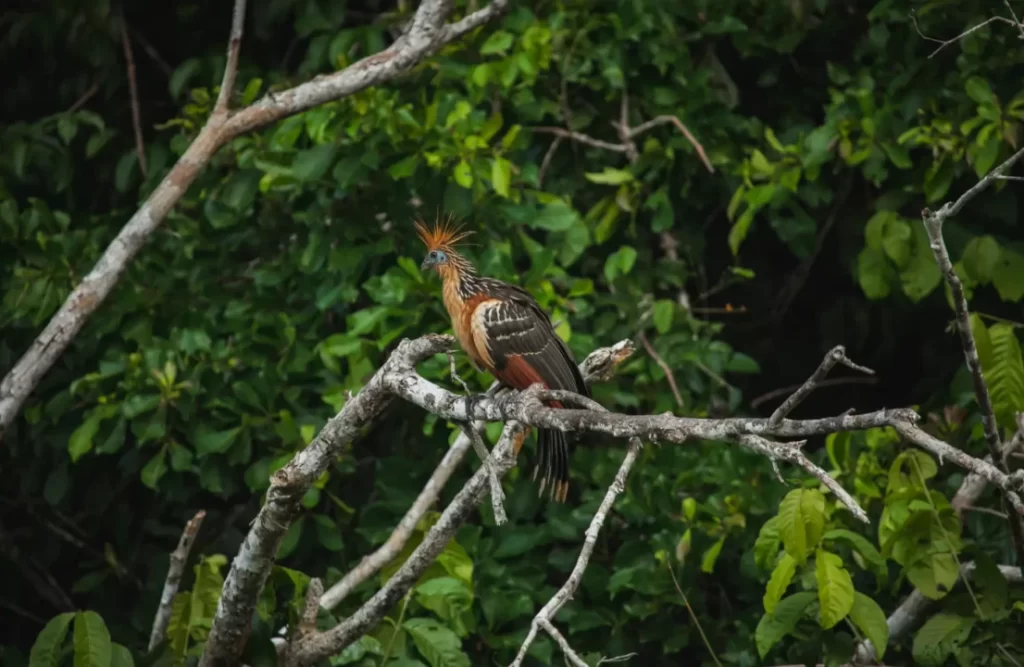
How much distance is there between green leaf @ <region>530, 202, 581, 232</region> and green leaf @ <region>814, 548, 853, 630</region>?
5.79 ft

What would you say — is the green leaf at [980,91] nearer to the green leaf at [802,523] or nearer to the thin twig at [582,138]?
the thin twig at [582,138]

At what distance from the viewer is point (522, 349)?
4301 mm

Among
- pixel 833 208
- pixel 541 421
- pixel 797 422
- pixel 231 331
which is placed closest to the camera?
pixel 797 422

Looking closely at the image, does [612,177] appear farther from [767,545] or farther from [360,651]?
[360,651]

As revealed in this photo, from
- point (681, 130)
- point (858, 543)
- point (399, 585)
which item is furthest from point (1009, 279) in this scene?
point (399, 585)

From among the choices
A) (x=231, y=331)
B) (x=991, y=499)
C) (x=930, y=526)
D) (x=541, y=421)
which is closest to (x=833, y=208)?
(x=991, y=499)

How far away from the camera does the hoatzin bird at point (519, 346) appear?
427cm

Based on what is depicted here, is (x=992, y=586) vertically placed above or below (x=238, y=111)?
below

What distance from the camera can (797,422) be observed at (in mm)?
2525

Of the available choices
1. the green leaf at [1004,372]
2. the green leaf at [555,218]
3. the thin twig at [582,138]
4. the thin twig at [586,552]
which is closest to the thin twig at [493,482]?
the thin twig at [586,552]

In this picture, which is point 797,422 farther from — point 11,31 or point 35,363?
point 11,31

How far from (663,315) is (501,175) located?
846 millimetres

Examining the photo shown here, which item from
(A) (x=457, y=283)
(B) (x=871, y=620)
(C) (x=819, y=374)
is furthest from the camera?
(A) (x=457, y=283)

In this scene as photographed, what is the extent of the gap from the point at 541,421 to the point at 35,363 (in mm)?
2529
